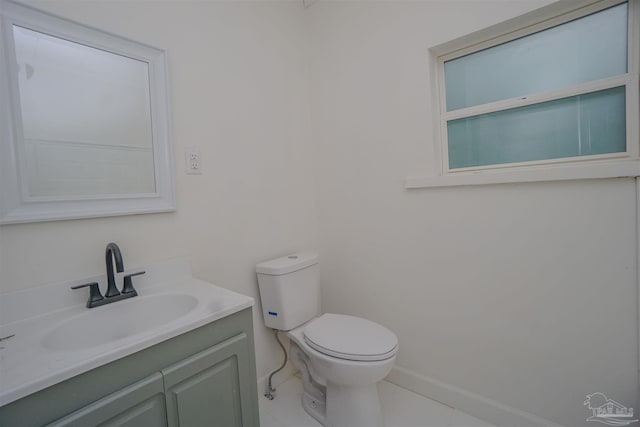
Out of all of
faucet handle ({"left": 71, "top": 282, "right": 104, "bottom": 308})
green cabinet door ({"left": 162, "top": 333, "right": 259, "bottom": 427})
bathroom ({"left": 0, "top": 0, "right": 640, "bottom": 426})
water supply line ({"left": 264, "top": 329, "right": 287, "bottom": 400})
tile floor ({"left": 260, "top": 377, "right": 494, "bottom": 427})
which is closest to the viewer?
green cabinet door ({"left": 162, "top": 333, "right": 259, "bottom": 427})

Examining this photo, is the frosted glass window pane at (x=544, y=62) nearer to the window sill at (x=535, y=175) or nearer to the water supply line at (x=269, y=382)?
the window sill at (x=535, y=175)

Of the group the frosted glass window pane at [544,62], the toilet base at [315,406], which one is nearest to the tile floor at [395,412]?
the toilet base at [315,406]

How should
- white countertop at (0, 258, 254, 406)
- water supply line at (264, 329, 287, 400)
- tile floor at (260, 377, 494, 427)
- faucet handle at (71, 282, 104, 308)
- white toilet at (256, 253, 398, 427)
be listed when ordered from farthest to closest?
water supply line at (264, 329, 287, 400) → tile floor at (260, 377, 494, 427) → white toilet at (256, 253, 398, 427) → faucet handle at (71, 282, 104, 308) → white countertop at (0, 258, 254, 406)

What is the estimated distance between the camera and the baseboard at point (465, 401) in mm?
1310

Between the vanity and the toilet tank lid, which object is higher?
the toilet tank lid

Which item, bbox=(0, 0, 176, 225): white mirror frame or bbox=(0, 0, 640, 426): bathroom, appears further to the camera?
bbox=(0, 0, 640, 426): bathroom

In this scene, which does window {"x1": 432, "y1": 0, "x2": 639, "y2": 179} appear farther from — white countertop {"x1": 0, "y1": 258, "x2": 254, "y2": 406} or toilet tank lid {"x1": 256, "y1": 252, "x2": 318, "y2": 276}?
white countertop {"x1": 0, "y1": 258, "x2": 254, "y2": 406}

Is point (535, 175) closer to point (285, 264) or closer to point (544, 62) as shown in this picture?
point (544, 62)

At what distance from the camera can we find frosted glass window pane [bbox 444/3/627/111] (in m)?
1.15

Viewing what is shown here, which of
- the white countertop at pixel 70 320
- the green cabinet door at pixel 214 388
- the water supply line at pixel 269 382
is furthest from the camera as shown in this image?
the water supply line at pixel 269 382

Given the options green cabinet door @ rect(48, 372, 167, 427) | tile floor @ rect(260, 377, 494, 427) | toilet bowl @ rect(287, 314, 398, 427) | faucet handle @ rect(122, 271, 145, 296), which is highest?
faucet handle @ rect(122, 271, 145, 296)

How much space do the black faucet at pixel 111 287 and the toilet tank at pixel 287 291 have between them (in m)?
0.62

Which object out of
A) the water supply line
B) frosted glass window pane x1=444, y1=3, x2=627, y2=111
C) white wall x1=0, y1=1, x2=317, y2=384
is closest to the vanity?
white wall x1=0, y1=1, x2=317, y2=384

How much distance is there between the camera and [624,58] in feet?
3.71
